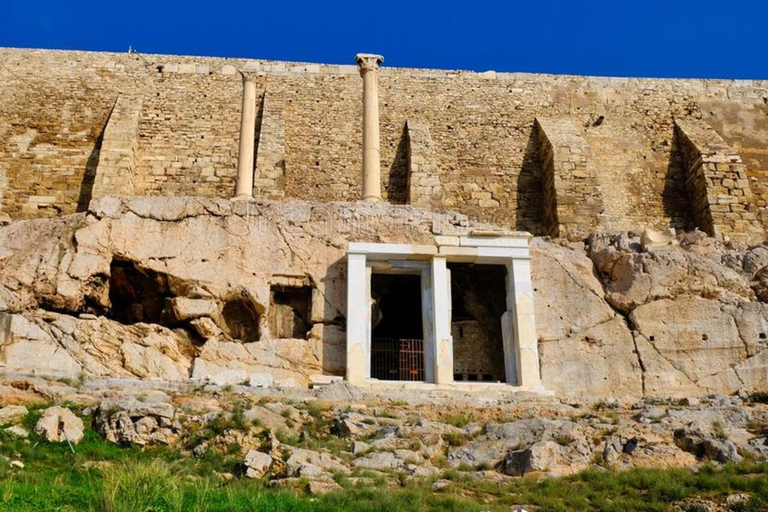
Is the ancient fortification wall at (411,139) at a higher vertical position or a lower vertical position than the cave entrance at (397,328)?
higher

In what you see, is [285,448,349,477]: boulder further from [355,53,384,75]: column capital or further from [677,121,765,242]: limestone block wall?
[677,121,765,242]: limestone block wall

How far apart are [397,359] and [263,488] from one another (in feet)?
27.0

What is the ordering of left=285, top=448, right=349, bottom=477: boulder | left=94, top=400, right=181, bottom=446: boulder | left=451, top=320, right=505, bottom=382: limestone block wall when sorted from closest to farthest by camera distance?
left=285, top=448, right=349, bottom=477: boulder
left=94, top=400, right=181, bottom=446: boulder
left=451, top=320, right=505, bottom=382: limestone block wall

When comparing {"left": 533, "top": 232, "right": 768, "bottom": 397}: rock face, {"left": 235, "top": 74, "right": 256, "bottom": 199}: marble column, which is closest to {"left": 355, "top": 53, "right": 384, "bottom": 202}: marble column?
{"left": 235, "top": 74, "right": 256, "bottom": 199}: marble column

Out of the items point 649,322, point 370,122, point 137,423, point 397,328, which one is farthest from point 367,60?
point 137,423

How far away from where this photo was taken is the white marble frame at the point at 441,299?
17391 millimetres

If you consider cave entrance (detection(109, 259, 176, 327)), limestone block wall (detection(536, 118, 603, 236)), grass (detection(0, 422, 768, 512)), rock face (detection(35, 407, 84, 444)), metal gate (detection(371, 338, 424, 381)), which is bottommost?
grass (detection(0, 422, 768, 512))

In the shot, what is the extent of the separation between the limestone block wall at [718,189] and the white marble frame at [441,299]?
8865 mm

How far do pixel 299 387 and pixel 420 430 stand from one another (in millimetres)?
3561

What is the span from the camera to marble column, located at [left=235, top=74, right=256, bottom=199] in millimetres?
21625

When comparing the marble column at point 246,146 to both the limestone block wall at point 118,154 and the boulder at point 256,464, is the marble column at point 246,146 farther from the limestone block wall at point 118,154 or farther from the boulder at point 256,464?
the boulder at point 256,464

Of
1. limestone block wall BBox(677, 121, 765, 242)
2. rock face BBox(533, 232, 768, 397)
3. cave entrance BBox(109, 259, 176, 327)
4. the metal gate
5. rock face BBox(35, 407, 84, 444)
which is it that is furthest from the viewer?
limestone block wall BBox(677, 121, 765, 242)

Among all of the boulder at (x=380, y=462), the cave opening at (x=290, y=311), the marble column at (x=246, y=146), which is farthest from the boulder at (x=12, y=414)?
the marble column at (x=246, y=146)

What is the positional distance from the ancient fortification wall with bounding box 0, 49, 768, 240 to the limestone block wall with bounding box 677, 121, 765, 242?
2.1 inches
